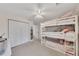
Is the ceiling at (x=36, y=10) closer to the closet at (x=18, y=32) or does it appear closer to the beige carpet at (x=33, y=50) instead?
the closet at (x=18, y=32)

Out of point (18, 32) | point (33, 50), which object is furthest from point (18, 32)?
point (33, 50)

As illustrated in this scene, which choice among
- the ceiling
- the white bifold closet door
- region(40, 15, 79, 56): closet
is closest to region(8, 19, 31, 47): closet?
the white bifold closet door

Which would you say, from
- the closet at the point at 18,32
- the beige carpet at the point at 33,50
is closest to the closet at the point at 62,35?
the beige carpet at the point at 33,50

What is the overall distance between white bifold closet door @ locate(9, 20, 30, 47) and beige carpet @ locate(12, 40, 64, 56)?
0.07m

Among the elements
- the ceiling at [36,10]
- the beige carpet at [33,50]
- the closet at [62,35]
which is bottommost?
the beige carpet at [33,50]

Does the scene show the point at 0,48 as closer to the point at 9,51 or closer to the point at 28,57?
the point at 9,51

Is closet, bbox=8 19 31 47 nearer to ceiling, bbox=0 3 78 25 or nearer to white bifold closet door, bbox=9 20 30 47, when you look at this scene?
white bifold closet door, bbox=9 20 30 47

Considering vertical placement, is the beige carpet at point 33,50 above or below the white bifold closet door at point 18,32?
below

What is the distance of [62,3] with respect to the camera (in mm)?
1387

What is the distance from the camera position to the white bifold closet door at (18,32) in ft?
4.60

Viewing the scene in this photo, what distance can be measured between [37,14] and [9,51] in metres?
0.65

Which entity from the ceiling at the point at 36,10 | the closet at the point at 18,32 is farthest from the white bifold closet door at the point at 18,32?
the ceiling at the point at 36,10

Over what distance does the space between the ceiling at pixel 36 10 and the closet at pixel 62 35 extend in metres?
0.10

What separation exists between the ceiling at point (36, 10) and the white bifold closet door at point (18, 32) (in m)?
0.13
